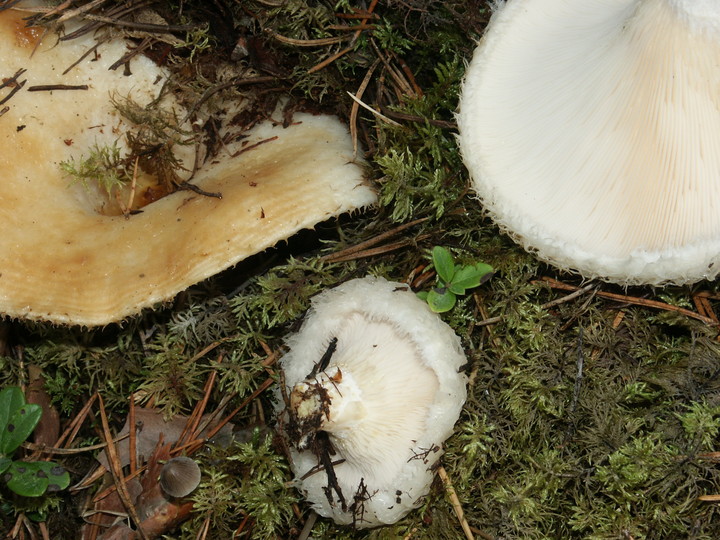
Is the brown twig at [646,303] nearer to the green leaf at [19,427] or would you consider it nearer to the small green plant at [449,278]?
the small green plant at [449,278]

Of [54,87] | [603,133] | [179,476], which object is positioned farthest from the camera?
[54,87]

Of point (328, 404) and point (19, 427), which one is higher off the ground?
point (328, 404)

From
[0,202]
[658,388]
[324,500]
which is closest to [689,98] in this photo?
[658,388]

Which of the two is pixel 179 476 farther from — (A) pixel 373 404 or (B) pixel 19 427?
(A) pixel 373 404

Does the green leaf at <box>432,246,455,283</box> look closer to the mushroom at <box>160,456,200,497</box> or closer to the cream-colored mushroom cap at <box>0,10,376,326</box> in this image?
the cream-colored mushroom cap at <box>0,10,376,326</box>

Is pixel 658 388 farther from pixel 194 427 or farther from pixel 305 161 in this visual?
pixel 194 427

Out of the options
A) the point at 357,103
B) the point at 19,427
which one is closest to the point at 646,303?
the point at 357,103
